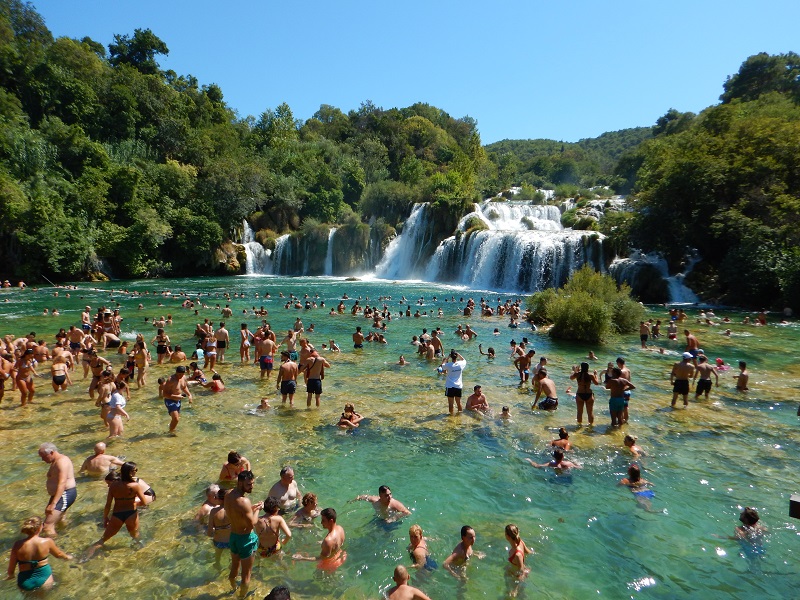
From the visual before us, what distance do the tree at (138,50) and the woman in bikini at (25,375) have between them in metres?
70.2

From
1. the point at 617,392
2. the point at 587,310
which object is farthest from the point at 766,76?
the point at 617,392

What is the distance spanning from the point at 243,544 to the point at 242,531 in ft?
0.49

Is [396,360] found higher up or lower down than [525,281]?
lower down

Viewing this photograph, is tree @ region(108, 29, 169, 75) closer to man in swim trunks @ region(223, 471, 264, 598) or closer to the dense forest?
the dense forest

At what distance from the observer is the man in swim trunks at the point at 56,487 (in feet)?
20.6

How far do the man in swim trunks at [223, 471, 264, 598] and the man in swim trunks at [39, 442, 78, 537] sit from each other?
9.21 feet

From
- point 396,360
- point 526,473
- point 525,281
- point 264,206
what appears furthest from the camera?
point 264,206

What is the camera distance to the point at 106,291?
112 ft

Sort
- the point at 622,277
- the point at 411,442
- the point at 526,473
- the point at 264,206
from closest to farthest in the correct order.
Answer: the point at 526,473 < the point at 411,442 < the point at 622,277 < the point at 264,206

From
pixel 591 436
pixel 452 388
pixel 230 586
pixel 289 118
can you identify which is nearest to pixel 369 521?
pixel 230 586

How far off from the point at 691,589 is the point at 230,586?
5.22 meters

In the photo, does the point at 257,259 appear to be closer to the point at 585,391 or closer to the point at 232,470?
the point at 585,391

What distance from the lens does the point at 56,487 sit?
21.0 feet

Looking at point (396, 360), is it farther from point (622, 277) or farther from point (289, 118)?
point (289, 118)
